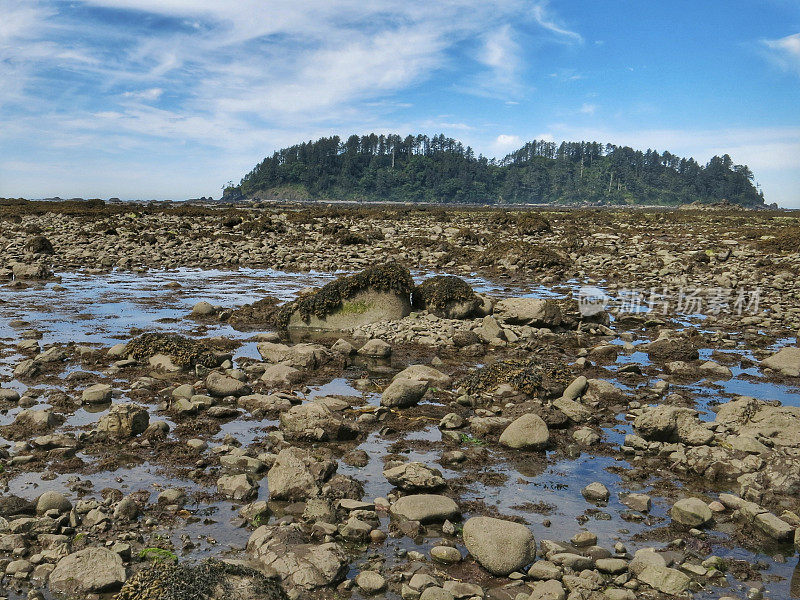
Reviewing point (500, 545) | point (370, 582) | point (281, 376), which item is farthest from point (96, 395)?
point (500, 545)

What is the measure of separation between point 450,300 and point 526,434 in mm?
7410

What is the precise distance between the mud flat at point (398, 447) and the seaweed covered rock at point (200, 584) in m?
0.02

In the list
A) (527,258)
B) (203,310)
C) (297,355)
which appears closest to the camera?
(297,355)

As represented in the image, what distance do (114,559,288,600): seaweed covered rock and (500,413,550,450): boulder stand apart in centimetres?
392

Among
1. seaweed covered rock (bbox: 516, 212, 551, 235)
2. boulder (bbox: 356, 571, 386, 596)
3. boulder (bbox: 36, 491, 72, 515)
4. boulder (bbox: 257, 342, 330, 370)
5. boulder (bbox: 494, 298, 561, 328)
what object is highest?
seaweed covered rock (bbox: 516, 212, 551, 235)

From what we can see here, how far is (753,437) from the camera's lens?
7367 millimetres

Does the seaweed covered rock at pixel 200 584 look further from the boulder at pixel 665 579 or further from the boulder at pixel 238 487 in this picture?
the boulder at pixel 665 579

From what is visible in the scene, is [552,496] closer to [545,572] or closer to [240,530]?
[545,572]

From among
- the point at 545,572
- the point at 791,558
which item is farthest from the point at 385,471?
the point at 791,558

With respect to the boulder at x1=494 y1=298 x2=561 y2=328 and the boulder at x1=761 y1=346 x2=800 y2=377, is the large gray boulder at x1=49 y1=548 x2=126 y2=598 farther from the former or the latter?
the boulder at x1=761 y1=346 x2=800 y2=377

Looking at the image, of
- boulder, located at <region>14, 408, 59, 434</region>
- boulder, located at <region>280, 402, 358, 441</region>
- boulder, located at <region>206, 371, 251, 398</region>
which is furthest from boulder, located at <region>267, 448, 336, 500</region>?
boulder, located at <region>14, 408, 59, 434</region>

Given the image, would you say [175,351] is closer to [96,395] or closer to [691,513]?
[96,395]

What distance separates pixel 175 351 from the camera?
10742 millimetres

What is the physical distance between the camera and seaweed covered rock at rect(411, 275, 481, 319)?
14688 mm
